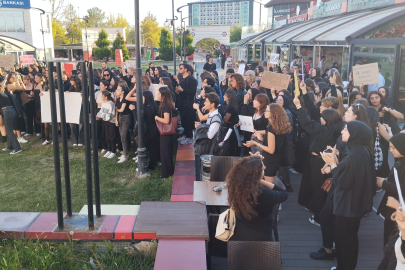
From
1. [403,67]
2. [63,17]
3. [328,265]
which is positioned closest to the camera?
[328,265]

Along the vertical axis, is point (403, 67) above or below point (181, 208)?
above

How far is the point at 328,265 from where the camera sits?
15.5 ft

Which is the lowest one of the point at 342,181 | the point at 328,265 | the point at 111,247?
the point at 328,265

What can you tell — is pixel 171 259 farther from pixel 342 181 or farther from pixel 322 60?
pixel 322 60

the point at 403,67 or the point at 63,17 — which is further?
the point at 63,17

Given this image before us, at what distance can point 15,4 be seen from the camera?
43.7 meters

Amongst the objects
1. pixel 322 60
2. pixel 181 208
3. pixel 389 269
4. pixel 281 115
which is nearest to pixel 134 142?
pixel 281 115

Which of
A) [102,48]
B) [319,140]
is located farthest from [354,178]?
[102,48]

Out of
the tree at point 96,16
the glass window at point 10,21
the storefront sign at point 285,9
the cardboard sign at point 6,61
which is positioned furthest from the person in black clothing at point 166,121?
the tree at point 96,16

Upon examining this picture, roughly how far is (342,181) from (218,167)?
209 centimetres

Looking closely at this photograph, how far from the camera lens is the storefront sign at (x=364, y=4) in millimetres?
18047

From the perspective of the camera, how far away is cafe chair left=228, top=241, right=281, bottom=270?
336 cm

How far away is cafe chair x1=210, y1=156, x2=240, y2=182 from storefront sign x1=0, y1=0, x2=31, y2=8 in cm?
4483

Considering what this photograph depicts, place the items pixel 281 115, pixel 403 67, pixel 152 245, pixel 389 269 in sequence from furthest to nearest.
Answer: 1. pixel 403 67
2. pixel 281 115
3. pixel 152 245
4. pixel 389 269
